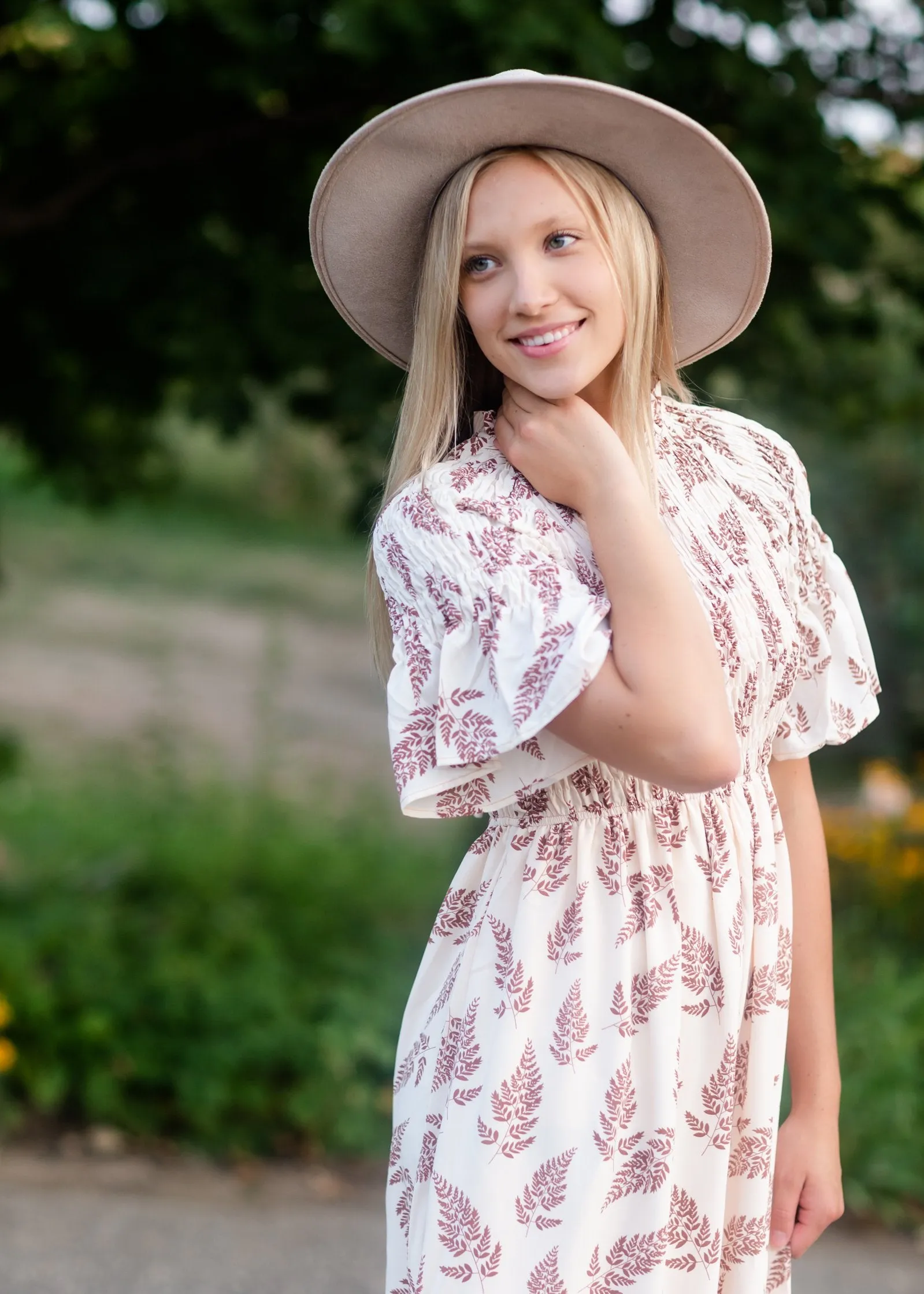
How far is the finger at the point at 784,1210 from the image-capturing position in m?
1.59

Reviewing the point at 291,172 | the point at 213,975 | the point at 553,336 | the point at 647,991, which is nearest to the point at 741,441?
the point at 553,336

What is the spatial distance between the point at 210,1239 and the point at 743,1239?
2.04 metres

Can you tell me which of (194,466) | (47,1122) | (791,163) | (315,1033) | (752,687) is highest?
(194,466)

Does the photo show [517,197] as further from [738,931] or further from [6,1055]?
[6,1055]

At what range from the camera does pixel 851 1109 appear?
341 cm

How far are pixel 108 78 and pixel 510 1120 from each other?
2902 millimetres

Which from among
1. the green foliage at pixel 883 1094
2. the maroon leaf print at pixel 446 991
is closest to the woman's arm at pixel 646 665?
the maroon leaf print at pixel 446 991

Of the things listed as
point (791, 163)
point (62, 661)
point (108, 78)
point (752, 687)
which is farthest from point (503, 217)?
point (62, 661)

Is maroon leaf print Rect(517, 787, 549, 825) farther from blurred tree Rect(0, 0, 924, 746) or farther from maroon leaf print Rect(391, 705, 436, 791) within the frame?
blurred tree Rect(0, 0, 924, 746)

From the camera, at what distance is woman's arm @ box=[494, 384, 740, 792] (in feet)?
4.19

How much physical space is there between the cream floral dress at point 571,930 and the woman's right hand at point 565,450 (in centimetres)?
2

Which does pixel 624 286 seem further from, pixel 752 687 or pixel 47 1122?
pixel 47 1122

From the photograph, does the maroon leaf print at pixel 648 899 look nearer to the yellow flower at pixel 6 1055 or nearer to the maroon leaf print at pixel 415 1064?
the maroon leaf print at pixel 415 1064

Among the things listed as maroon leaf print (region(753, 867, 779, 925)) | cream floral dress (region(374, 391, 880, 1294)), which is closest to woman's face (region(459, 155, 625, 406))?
cream floral dress (region(374, 391, 880, 1294))
